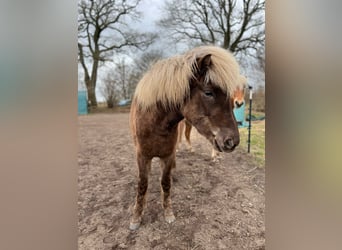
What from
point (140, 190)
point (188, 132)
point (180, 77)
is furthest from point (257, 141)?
point (140, 190)

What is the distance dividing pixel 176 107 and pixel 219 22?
361mm

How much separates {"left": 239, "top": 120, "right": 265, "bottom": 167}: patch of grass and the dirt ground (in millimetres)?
23

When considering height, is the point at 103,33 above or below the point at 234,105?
above

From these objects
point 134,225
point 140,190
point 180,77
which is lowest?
point 134,225

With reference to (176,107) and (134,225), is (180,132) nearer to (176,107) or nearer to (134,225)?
(176,107)

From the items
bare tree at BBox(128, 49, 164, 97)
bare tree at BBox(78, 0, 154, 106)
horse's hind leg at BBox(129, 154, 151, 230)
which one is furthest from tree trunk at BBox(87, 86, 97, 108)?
horse's hind leg at BBox(129, 154, 151, 230)

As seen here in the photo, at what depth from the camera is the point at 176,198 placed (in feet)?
3.08

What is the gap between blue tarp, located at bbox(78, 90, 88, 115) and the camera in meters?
0.83

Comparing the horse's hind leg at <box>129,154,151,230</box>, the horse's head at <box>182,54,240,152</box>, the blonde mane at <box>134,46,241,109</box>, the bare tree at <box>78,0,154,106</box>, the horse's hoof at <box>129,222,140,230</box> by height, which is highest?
the bare tree at <box>78,0,154,106</box>

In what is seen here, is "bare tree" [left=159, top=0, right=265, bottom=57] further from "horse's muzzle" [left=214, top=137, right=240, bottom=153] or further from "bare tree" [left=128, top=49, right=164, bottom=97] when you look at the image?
"horse's muzzle" [left=214, top=137, right=240, bottom=153]

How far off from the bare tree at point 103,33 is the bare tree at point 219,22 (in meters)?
0.12
